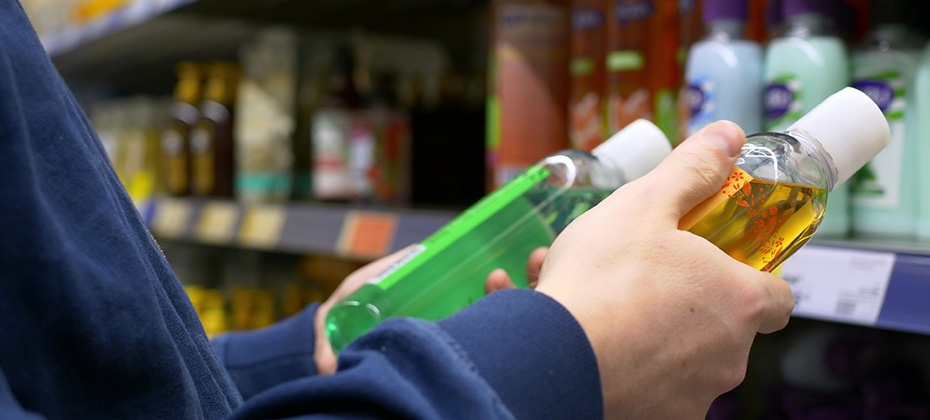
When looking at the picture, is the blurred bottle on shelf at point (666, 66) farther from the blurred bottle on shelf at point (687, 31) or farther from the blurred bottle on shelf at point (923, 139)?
the blurred bottle on shelf at point (923, 139)

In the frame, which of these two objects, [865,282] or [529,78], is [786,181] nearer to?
[865,282]

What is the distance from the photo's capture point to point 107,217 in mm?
387

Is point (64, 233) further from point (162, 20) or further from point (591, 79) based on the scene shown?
point (162, 20)

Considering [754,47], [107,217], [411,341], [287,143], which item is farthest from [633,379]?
[287,143]

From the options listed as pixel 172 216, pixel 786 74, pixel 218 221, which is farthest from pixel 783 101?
pixel 172 216

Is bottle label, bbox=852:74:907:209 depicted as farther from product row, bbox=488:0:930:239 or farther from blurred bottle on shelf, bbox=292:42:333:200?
blurred bottle on shelf, bbox=292:42:333:200

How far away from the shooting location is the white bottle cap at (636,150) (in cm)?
66

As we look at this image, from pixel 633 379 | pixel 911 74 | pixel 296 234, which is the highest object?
pixel 911 74

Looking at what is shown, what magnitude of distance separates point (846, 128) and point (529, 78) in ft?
1.86

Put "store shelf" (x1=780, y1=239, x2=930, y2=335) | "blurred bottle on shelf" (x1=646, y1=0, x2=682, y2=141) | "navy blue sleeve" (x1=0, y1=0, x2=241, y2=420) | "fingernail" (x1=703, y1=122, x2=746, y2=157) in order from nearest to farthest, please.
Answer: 1. "navy blue sleeve" (x1=0, y1=0, x2=241, y2=420)
2. "fingernail" (x1=703, y1=122, x2=746, y2=157)
3. "store shelf" (x1=780, y1=239, x2=930, y2=335)
4. "blurred bottle on shelf" (x1=646, y1=0, x2=682, y2=141)

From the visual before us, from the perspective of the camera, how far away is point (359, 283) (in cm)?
79

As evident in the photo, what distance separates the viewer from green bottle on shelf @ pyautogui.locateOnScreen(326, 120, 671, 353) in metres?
0.62

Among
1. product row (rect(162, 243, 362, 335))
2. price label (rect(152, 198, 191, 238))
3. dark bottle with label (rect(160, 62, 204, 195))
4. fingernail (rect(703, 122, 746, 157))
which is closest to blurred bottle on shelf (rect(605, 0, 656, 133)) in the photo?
fingernail (rect(703, 122, 746, 157))

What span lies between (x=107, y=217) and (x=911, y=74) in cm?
70
